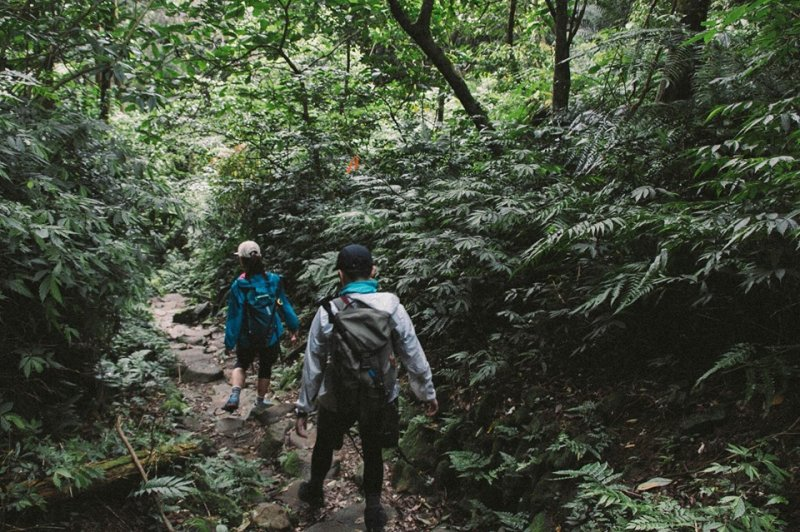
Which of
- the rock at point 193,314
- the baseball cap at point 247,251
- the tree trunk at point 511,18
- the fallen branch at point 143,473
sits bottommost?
the rock at point 193,314

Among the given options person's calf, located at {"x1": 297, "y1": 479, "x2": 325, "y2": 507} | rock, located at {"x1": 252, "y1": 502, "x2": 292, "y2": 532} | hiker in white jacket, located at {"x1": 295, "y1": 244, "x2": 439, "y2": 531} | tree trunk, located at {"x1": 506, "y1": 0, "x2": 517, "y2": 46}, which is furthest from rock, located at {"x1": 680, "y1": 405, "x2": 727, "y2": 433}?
tree trunk, located at {"x1": 506, "y1": 0, "x2": 517, "y2": 46}

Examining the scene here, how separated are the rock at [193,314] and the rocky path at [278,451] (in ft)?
6.35

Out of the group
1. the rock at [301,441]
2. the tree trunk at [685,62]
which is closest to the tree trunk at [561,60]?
the tree trunk at [685,62]

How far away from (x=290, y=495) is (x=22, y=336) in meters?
2.65

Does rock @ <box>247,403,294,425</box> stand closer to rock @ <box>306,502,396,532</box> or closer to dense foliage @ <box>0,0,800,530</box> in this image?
dense foliage @ <box>0,0,800,530</box>

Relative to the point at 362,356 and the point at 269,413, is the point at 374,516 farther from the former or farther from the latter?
the point at 269,413

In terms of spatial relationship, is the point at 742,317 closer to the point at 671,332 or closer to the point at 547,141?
the point at 671,332

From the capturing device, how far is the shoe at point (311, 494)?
387 centimetres

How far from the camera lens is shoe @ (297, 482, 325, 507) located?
12.7 ft

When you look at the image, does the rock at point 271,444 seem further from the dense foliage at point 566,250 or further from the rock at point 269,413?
the dense foliage at point 566,250

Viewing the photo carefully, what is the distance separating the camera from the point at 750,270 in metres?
2.87

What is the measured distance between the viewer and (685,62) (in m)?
5.05

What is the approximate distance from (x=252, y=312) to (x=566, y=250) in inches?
138

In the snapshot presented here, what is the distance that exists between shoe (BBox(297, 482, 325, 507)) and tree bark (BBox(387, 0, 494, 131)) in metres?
5.08
